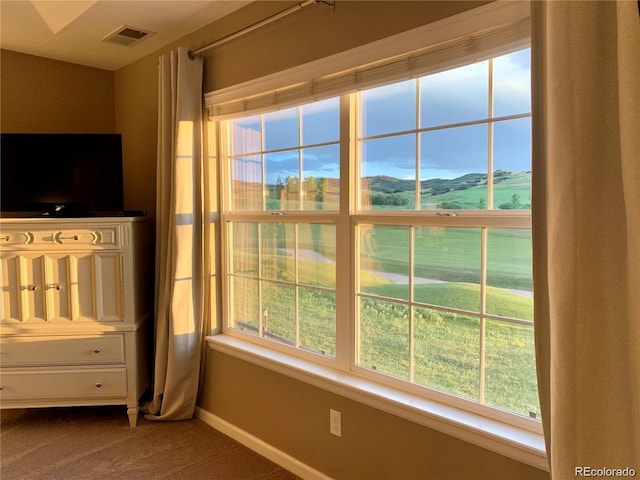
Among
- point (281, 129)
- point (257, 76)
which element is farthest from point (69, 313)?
point (257, 76)

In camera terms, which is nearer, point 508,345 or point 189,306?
point 508,345

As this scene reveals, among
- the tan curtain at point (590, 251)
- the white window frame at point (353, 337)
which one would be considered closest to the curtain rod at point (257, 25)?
the white window frame at point (353, 337)

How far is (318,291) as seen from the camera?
2.16 meters

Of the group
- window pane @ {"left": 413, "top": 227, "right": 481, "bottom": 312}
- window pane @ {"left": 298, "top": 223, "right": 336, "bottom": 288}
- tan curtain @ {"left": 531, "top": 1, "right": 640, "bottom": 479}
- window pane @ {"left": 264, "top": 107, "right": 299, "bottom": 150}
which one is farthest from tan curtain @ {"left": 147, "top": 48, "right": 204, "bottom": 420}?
tan curtain @ {"left": 531, "top": 1, "right": 640, "bottom": 479}

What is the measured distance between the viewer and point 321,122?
2115 millimetres

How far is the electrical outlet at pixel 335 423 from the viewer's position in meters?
1.96

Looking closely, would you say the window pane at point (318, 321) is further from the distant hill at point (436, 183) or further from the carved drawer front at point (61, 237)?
the carved drawer front at point (61, 237)

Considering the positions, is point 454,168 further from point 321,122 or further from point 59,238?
point 59,238

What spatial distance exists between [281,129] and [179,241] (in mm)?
872

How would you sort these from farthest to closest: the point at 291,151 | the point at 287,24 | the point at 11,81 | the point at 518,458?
the point at 11,81 < the point at 291,151 < the point at 287,24 < the point at 518,458

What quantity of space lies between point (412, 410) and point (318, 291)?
0.73 m

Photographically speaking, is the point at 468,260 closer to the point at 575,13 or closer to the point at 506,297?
the point at 506,297

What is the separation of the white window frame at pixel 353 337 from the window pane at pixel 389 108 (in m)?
0.08

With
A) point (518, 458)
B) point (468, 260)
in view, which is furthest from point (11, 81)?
point (518, 458)
